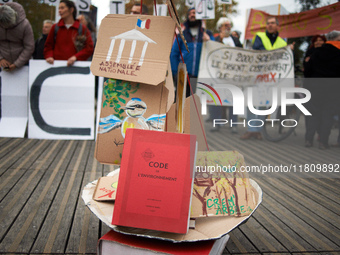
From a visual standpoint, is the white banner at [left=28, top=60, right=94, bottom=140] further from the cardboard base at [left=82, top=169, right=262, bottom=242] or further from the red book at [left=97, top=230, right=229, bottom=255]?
the red book at [left=97, top=230, right=229, bottom=255]

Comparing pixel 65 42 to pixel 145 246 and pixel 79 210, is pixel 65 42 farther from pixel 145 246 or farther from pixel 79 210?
pixel 145 246

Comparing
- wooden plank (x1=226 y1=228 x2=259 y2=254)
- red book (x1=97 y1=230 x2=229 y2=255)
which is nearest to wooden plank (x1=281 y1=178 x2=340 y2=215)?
wooden plank (x1=226 y1=228 x2=259 y2=254)

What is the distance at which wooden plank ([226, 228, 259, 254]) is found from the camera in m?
2.35

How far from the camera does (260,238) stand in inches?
100

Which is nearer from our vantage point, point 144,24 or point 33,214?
point 144,24

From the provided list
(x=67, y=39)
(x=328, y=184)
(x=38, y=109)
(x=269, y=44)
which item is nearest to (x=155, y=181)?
(x=328, y=184)

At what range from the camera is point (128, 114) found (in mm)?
2252

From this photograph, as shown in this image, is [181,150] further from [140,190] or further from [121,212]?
[121,212]

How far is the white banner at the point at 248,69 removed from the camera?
623cm

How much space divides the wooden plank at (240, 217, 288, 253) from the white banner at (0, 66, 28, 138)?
396cm

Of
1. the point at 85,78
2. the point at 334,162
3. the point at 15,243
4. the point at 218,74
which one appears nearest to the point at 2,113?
the point at 85,78

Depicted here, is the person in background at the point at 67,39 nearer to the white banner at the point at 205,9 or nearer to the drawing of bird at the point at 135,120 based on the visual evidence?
the white banner at the point at 205,9

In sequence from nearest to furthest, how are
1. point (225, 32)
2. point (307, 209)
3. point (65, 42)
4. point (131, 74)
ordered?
point (131, 74) < point (307, 209) < point (65, 42) < point (225, 32)

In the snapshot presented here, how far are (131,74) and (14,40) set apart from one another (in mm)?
4322
